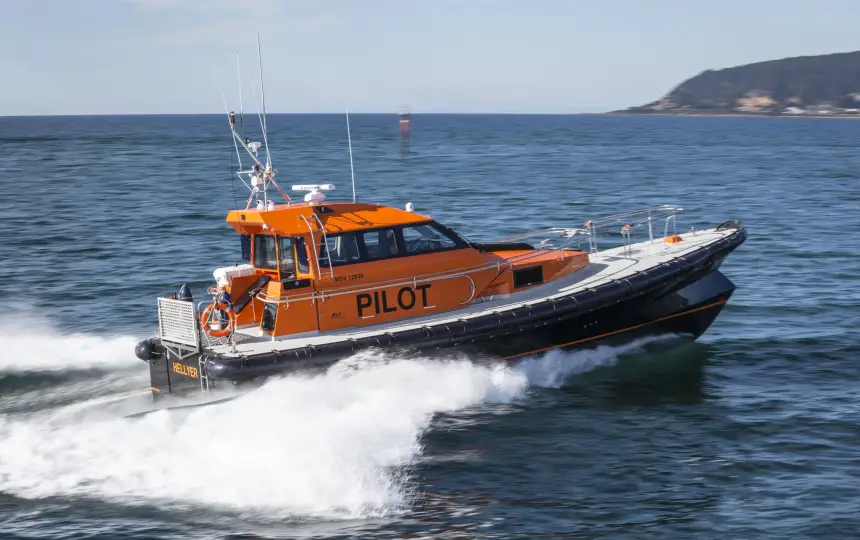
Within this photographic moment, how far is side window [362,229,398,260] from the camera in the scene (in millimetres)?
12141

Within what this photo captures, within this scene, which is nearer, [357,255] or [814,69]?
[357,255]

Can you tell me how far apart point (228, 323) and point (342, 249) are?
165 centimetres

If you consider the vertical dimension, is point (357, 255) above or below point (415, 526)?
above

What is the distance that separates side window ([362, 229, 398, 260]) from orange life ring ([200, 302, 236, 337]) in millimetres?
1863

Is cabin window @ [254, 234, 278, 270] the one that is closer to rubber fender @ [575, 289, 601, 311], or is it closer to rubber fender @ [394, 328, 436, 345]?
rubber fender @ [394, 328, 436, 345]

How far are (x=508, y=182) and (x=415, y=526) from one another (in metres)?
33.4

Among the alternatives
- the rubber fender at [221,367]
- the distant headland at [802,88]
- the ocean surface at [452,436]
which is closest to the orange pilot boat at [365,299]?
the rubber fender at [221,367]

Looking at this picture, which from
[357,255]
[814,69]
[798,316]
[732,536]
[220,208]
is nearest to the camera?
[732,536]

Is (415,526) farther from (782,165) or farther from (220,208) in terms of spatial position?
(782,165)

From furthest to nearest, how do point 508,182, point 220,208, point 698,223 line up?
point 508,182 < point 220,208 < point 698,223

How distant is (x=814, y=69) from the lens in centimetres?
17125

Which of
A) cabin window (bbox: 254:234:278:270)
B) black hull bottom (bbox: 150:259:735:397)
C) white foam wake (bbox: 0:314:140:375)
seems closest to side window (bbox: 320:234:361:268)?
cabin window (bbox: 254:234:278:270)

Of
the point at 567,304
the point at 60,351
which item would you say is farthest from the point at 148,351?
the point at 567,304

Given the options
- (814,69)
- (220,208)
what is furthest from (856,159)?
(814,69)
